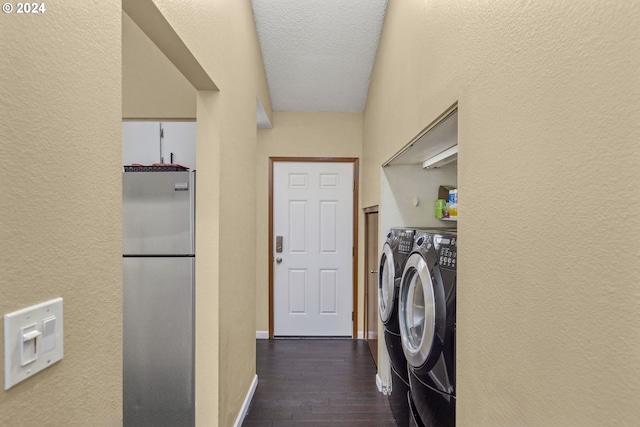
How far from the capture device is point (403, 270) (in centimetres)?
200

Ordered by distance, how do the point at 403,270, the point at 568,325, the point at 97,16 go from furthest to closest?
the point at 403,270, the point at 97,16, the point at 568,325

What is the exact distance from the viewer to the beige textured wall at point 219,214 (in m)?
1.77

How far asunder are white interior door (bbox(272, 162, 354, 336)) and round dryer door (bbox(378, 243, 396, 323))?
1374 mm

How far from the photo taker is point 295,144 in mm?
3852

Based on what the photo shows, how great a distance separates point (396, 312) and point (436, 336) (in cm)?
80

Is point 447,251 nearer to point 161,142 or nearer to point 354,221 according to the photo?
point 161,142

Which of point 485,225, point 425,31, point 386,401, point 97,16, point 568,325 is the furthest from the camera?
point 386,401

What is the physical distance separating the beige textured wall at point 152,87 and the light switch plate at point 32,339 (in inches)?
76.4

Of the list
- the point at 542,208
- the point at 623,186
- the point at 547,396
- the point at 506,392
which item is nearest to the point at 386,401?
the point at 506,392

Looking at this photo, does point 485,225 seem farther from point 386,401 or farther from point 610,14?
point 386,401

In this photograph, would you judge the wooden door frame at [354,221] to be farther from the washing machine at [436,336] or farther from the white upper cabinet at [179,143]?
the washing machine at [436,336]

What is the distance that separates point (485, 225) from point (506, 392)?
424mm

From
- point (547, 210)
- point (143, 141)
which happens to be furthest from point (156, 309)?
point (547, 210)

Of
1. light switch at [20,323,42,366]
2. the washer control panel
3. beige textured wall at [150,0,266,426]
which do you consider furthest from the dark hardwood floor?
light switch at [20,323,42,366]
